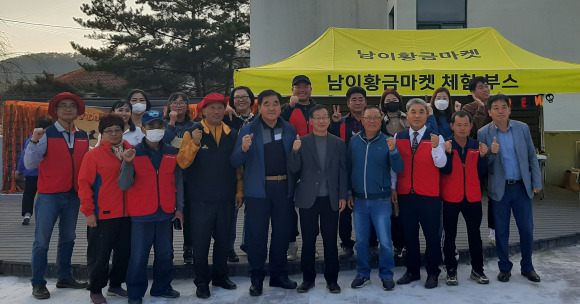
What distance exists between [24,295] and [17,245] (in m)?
1.72

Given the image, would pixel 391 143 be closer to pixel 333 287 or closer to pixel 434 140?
pixel 434 140

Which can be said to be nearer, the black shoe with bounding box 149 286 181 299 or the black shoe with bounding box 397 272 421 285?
the black shoe with bounding box 149 286 181 299

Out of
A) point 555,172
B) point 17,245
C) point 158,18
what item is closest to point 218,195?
point 17,245

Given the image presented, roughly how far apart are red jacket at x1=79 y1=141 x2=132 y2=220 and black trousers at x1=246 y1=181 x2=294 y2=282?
112 centimetres

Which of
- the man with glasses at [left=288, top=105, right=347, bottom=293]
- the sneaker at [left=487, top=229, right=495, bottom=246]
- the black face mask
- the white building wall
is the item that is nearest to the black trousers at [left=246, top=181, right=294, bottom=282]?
the man with glasses at [left=288, top=105, right=347, bottom=293]

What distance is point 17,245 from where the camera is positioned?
5.71m

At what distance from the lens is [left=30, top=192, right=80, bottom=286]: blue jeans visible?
4.11m

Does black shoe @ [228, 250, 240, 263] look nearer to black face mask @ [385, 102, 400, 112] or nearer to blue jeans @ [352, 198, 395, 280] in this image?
blue jeans @ [352, 198, 395, 280]

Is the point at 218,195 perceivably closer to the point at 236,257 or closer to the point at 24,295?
the point at 236,257

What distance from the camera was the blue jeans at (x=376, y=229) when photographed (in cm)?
416

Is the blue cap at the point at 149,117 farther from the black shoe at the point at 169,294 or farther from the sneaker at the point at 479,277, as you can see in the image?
the sneaker at the point at 479,277

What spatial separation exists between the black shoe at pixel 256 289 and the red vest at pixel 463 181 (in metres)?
1.91

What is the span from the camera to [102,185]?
388cm

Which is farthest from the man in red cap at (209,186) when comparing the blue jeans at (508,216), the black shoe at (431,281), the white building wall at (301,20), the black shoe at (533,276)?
the white building wall at (301,20)
